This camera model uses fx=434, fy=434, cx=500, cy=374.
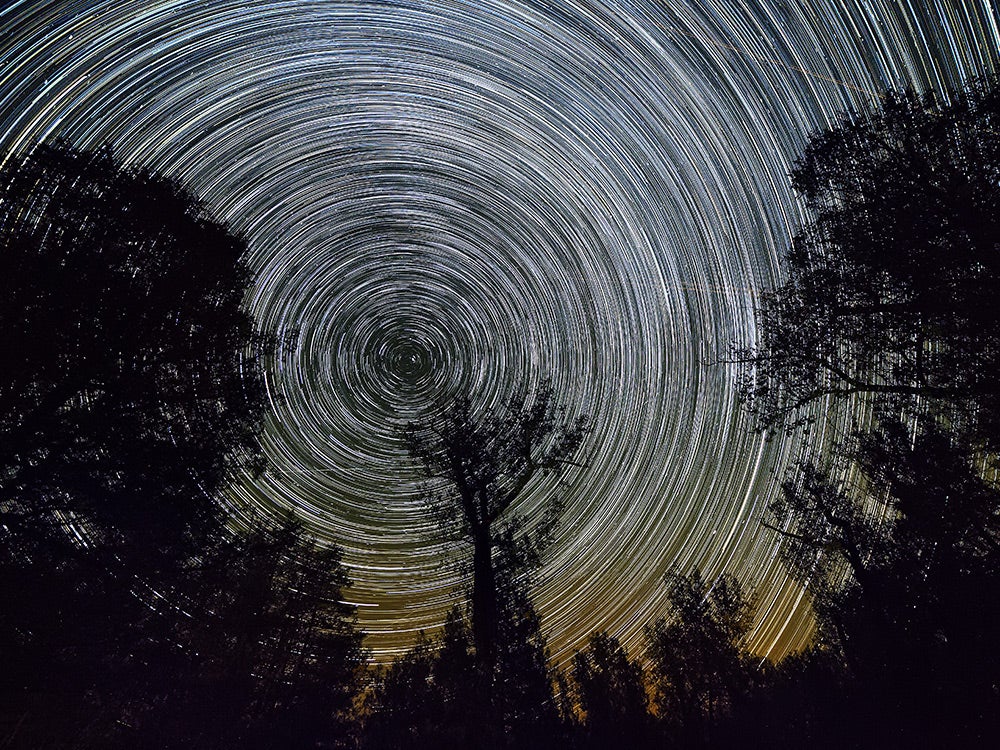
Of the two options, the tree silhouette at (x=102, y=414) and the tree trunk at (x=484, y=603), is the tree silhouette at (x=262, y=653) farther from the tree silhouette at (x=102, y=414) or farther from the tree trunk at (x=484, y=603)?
the tree trunk at (x=484, y=603)

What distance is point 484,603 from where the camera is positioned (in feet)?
35.8


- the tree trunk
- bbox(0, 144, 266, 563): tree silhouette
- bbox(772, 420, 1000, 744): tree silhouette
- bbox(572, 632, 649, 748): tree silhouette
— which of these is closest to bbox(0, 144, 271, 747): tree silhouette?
bbox(0, 144, 266, 563): tree silhouette

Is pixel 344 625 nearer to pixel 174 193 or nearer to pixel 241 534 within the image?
pixel 241 534

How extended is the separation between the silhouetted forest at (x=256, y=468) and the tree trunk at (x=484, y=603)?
7cm

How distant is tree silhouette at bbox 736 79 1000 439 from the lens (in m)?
6.14

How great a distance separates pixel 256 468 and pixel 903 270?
11.9 meters

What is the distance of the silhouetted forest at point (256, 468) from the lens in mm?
6242

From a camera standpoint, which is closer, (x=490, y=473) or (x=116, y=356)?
(x=116, y=356)

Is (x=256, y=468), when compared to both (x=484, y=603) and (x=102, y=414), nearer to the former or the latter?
(x=102, y=414)

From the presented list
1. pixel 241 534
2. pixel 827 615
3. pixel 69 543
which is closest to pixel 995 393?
pixel 241 534

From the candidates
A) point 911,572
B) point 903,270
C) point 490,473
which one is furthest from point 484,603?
point 911,572

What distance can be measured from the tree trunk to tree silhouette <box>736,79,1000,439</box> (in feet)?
25.2

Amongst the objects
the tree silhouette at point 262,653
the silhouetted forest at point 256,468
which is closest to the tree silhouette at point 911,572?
the silhouetted forest at point 256,468

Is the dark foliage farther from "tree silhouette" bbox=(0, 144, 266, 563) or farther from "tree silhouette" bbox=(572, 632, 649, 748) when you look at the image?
"tree silhouette" bbox=(572, 632, 649, 748)
